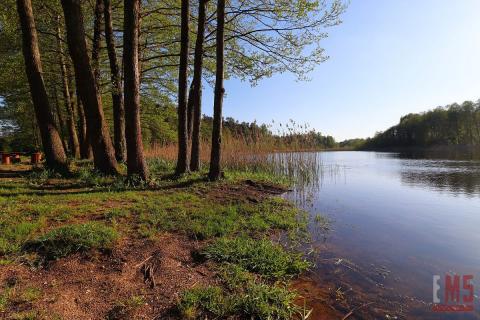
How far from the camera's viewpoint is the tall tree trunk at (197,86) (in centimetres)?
891

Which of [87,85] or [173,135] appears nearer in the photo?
[87,85]

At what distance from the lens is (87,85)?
317 inches

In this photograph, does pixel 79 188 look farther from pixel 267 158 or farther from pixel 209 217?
pixel 267 158

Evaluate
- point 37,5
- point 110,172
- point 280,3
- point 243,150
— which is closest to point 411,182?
point 243,150

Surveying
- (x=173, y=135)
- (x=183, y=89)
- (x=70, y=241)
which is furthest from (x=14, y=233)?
(x=173, y=135)

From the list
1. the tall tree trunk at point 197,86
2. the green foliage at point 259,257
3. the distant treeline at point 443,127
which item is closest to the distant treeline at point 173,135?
the tall tree trunk at point 197,86

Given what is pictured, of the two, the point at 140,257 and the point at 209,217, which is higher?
the point at 209,217

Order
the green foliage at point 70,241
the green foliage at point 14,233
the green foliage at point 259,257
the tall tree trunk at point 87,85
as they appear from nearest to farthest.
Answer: the green foliage at point 14,233 → the green foliage at point 70,241 → the green foliage at point 259,257 → the tall tree trunk at point 87,85

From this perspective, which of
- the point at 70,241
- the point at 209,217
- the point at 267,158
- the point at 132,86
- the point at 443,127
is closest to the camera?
the point at 70,241

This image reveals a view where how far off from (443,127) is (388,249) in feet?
216

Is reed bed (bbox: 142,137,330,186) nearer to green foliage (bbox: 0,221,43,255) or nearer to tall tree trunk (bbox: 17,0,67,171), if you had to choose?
tall tree trunk (bbox: 17,0,67,171)

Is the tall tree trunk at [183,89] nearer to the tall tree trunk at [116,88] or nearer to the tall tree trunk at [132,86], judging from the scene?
the tall tree trunk at [132,86]

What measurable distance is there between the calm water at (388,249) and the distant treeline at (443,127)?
2258 inches

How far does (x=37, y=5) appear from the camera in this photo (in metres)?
10.5
